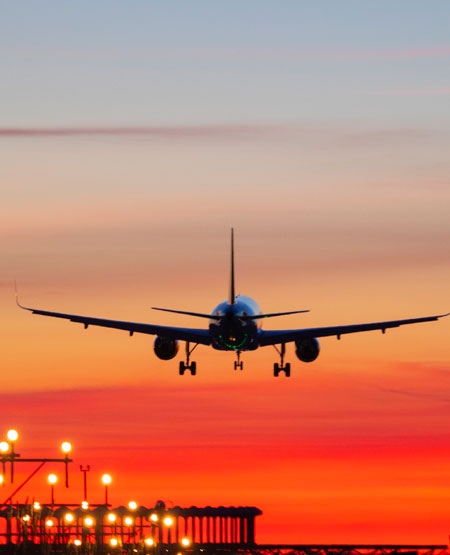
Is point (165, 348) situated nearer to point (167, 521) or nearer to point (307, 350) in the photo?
point (307, 350)

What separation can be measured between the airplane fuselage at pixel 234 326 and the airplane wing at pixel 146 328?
829 centimetres

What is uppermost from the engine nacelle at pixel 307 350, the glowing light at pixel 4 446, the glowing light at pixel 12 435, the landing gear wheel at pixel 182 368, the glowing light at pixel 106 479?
the engine nacelle at pixel 307 350

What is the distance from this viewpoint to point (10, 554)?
3236 inches

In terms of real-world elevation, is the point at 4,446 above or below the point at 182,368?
below

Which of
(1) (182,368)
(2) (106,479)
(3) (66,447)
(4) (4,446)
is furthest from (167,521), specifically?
(4) (4,446)

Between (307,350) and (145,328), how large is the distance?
13751mm

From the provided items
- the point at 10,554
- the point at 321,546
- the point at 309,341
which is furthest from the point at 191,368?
the point at 321,546

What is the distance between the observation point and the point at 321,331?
10969 cm

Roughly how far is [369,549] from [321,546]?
647 cm

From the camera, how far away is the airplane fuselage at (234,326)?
316 ft

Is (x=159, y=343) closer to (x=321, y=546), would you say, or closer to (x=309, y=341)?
(x=309, y=341)

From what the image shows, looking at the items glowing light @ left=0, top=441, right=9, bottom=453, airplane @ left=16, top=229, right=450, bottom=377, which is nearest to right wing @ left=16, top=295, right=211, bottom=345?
airplane @ left=16, top=229, right=450, bottom=377

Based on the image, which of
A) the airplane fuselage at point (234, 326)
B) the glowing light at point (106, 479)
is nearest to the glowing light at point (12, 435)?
the airplane fuselage at point (234, 326)

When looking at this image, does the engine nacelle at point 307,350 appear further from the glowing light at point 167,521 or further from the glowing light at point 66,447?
the glowing light at point 66,447
